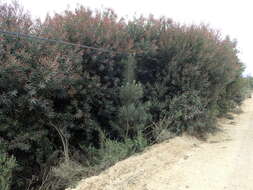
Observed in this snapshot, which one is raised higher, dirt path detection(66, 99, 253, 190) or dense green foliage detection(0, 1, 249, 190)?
dense green foliage detection(0, 1, 249, 190)

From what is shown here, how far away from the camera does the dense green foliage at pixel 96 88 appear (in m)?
4.19

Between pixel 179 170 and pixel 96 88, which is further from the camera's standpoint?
pixel 96 88

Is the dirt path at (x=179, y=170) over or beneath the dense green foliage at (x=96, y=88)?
beneath

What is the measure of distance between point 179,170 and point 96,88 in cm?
286

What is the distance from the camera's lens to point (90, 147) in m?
5.45

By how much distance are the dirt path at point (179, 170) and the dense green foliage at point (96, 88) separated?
1.87 feet

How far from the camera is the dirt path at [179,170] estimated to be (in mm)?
3738

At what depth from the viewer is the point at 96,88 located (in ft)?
18.2

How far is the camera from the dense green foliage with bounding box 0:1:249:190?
4.19m

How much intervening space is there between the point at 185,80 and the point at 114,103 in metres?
2.70

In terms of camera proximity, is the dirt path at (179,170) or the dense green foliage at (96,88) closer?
the dirt path at (179,170)

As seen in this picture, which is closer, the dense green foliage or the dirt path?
the dirt path

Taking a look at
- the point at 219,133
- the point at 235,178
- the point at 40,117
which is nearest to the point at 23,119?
the point at 40,117

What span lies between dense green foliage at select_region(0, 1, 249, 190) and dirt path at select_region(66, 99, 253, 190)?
57 centimetres
